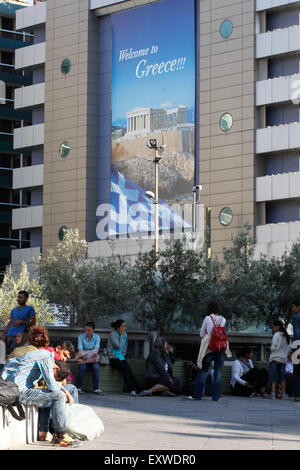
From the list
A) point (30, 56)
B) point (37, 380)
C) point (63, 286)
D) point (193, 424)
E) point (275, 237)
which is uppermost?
point (30, 56)

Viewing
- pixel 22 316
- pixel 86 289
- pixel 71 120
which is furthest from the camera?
pixel 71 120

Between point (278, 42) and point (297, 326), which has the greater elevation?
point (278, 42)

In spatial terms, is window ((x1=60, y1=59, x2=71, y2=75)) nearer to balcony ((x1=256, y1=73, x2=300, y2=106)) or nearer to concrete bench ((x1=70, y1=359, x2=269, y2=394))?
balcony ((x1=256, y1=73, x2=300, y2=106))

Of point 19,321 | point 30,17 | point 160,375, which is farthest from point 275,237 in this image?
point 19,321

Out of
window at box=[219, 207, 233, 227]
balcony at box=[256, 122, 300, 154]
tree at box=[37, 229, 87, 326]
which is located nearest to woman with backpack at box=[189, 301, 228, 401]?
tree at box=[37, 229, 87, 326]

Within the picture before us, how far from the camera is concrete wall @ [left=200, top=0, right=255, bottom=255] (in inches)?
2186

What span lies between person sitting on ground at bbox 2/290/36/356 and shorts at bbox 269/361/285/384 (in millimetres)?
4960

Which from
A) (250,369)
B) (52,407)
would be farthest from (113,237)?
(52,407)

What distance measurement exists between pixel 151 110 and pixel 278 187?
1111 cm

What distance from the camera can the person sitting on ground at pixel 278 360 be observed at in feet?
62.8

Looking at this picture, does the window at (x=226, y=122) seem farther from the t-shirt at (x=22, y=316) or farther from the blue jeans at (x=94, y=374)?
the t-shirt at (x=22, y=316)

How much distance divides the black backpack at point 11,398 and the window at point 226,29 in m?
48.6

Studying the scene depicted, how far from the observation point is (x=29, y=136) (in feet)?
228

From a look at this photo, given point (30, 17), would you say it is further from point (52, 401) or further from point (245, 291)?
point (52, 401)
